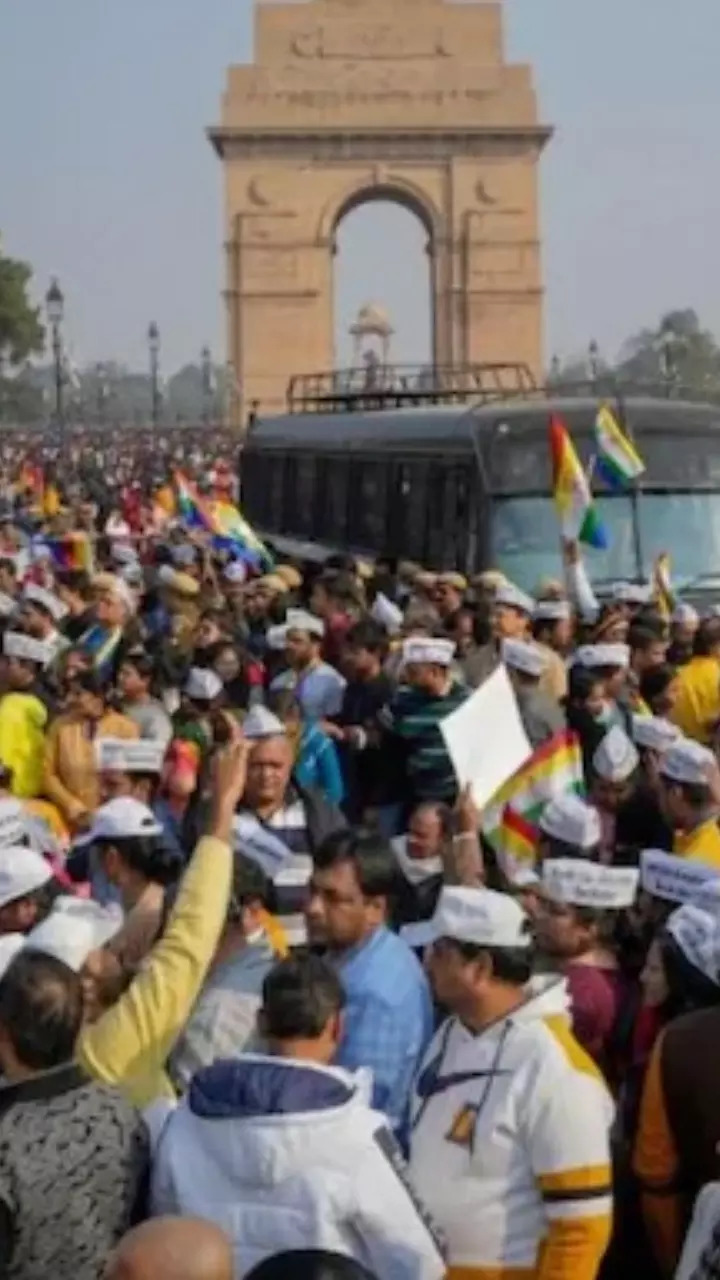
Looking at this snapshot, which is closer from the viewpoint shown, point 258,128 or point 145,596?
point 145,596

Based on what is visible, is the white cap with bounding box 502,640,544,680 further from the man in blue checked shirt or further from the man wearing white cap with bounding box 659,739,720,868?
the man in blue checked shirt

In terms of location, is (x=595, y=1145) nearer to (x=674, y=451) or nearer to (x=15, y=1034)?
(x=15, y=1034)

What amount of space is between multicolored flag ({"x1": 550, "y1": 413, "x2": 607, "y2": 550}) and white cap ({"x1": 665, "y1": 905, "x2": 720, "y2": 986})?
9.78 metres

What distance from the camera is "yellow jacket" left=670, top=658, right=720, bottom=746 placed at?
1107cm

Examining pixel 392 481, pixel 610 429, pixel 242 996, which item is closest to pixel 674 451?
pixel 610 429

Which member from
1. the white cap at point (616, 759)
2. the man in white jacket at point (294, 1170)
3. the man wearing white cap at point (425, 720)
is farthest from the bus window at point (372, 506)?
the man in white jacket at point (294, 1170)

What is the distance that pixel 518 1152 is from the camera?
4.95 metres

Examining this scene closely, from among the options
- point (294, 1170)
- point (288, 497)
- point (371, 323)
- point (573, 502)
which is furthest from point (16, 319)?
point (294, 1170)

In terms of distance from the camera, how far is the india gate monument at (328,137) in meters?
73.1

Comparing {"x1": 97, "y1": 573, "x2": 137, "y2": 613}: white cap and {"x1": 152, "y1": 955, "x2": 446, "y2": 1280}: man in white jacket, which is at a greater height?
{"x1": 97, "y1": 573, "x2": 137, "y2": 613}: white cap

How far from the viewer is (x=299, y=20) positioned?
7312 cm

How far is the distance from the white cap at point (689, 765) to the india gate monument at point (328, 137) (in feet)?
217

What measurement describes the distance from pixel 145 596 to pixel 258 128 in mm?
58201

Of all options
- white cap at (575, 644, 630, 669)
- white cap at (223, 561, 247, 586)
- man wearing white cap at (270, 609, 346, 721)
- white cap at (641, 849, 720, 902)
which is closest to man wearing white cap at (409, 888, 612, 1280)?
white cap at (641, 849, 720, 902)
